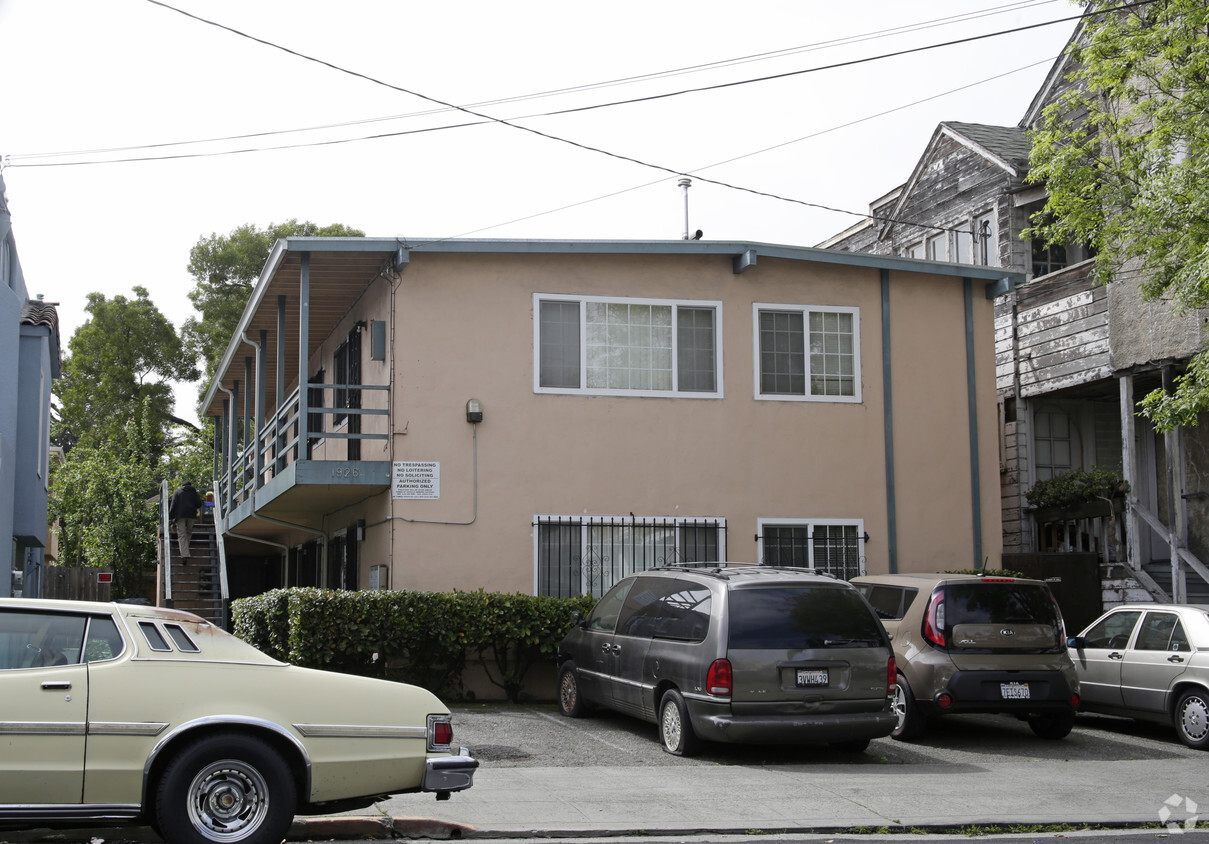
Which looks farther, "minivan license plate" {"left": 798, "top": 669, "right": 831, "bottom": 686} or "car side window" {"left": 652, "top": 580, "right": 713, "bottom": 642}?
"car side window" {"left": 652, "top": 580, "right": 713, "bottom": 642}

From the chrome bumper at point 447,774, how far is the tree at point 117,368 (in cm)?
3381

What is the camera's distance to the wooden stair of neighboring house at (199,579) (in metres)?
22.2

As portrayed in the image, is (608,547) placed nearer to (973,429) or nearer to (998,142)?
(973,429)

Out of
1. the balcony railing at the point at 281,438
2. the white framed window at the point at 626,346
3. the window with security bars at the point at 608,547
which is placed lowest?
the window with security bars at the point at 608,547

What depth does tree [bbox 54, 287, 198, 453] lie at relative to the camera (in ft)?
127

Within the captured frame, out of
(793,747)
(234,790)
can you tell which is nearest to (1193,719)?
(793,747)

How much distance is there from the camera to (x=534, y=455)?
1530 cm

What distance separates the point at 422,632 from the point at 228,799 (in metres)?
7.04

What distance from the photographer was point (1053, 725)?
1193 cm

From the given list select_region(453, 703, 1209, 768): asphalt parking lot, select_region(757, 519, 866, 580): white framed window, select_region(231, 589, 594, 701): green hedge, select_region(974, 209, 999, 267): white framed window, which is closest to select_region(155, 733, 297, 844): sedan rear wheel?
select_region(453, 703, 1209, 768): asphalt parking lot

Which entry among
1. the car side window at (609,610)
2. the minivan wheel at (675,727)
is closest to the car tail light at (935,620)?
the minivan wheel at (675,727)

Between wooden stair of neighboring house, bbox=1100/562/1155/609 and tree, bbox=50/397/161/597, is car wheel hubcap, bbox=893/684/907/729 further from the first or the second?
tree, bbox=50/397/161/597

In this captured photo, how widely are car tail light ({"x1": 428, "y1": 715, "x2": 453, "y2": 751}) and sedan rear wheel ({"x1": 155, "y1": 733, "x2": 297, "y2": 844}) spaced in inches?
31.9

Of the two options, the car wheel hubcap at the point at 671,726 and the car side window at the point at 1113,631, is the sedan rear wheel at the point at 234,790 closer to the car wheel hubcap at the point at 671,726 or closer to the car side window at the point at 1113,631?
the car wheel hubcap at the point at 671,726
